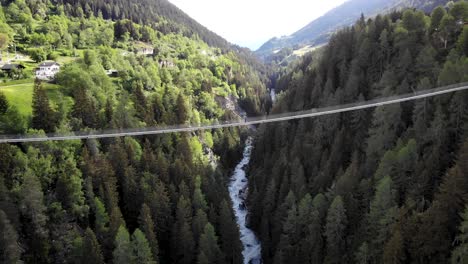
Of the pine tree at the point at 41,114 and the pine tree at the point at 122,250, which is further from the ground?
the pine tree at the point at 41,114

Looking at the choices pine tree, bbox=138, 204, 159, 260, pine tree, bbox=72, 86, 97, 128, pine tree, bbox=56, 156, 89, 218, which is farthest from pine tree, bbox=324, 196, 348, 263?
pine tree, bbox=72, 86, 97, 128

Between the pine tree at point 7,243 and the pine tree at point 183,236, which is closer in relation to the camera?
Answer: the pine tree at point 7,243

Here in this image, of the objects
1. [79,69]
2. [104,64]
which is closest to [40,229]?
[79,69]

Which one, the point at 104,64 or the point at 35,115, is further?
the point at 104,64

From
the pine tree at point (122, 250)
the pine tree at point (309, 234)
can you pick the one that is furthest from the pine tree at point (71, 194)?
the pine tree at point (309, 234)

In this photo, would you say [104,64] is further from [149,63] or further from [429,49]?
[429,49]

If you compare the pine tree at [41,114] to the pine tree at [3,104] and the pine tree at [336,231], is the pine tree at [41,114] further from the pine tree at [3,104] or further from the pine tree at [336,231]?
the pine tree at [336,231]
